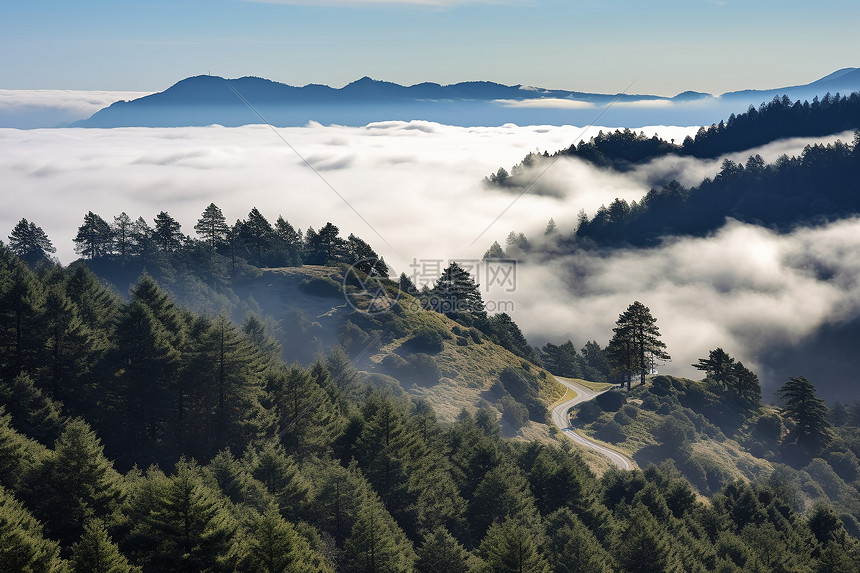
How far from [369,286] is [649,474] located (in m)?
71.6

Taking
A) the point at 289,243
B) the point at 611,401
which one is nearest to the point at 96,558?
the point at 611,401

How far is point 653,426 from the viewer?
107 meters

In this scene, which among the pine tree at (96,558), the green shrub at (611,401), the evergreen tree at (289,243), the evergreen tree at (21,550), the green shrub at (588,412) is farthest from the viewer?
the evergreen tree at (289,243)

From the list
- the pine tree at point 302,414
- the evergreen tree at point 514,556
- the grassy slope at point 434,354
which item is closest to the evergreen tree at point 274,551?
the evergreen tree at point 514,556

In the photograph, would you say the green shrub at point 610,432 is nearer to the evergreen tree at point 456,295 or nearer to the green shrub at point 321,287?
the evergreen tree at point 456,295

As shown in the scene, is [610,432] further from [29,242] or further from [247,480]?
[29,242]

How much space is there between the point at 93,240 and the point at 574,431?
9828 centimetres

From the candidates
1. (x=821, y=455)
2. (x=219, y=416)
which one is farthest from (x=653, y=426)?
(x=219, y=416)

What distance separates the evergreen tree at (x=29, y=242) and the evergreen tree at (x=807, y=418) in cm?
13717

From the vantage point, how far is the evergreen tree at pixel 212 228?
13625cm

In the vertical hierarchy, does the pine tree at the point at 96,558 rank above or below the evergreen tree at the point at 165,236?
above

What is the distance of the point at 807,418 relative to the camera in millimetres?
110562

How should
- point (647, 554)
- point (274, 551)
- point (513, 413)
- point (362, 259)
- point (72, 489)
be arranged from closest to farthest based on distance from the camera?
1. point (274, 551)
2. point (72, 489)
3. point (647, 554)
4. point (513, 413)
5. point (362, 259)

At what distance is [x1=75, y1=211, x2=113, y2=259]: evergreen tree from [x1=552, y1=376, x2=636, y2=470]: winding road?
9191cm
